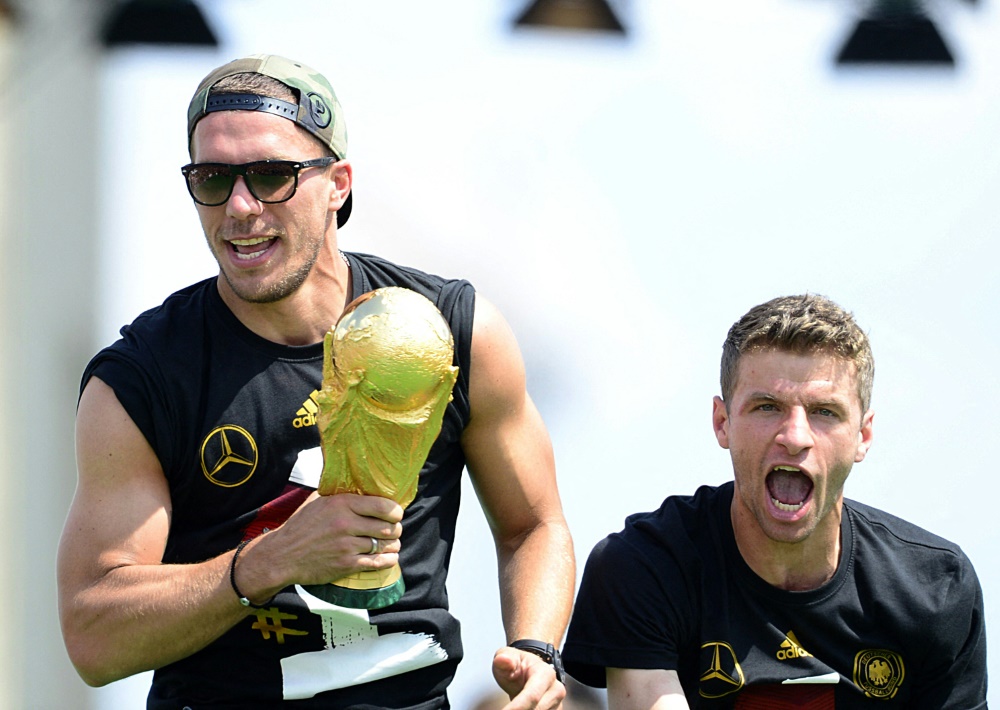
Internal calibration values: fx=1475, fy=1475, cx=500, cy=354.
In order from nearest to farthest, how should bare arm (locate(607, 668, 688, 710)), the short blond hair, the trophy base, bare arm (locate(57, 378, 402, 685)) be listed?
the trophy base, bare arm (locate(57, 378, 402, 685)), bare arm (locate(607, 668, 688, 710)), the short blond hair

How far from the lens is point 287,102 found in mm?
3447

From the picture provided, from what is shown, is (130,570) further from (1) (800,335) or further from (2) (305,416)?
(1) (800,335)

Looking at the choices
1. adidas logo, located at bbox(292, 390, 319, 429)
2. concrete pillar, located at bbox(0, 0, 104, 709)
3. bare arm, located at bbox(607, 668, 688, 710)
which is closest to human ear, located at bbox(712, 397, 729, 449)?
bare arm, located at bbox(607, 668, 688, 710)

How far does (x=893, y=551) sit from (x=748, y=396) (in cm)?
60

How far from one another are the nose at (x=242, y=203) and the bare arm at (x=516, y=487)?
2.05 feet

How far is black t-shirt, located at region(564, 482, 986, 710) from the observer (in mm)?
3654

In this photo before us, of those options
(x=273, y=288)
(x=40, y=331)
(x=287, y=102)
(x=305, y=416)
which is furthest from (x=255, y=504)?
(x=40, y=331)

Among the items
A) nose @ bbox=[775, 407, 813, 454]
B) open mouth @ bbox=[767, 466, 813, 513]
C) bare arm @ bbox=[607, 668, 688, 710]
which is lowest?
bare arm @ bbox=[607, 668, 688, 710]

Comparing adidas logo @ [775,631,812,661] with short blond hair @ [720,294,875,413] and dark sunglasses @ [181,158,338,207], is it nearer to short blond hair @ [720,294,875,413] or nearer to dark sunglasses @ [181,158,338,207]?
short blond hair @ [720,294,875,413]

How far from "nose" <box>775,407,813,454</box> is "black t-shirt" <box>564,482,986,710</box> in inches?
12.5

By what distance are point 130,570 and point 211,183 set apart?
0.88 meters

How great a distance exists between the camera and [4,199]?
817 centimetres

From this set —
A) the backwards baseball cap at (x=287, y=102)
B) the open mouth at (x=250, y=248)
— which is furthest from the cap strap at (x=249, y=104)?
the open mouth at (x=250, y=248)

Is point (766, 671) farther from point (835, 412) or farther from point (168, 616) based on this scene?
point (168, 616)
